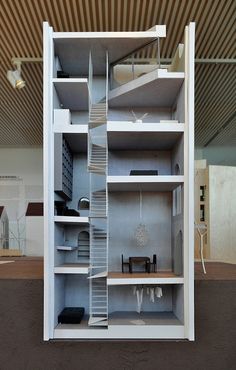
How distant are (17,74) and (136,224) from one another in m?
3.08

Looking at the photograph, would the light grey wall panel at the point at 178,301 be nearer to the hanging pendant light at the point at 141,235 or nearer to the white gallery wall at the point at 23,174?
the hanging pendant light at the point at 141,235

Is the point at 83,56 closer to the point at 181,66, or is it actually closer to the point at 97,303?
the point at 181,66

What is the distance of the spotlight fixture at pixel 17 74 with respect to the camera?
4.56 m

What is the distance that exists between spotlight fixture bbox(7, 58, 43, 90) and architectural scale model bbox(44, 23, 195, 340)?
2.32 metres

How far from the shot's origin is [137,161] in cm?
252

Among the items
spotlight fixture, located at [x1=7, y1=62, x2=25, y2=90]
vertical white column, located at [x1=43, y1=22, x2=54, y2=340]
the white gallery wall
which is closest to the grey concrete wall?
vertical white column, located at [x1=43, y1=22, x2=54, y2=340]

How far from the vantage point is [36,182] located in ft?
31.6

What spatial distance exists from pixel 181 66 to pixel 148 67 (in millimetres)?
905

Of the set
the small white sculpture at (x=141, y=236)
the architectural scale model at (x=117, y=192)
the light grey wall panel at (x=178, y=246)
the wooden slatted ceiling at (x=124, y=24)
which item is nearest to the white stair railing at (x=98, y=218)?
the architectural scale model at (x=117, y=192)

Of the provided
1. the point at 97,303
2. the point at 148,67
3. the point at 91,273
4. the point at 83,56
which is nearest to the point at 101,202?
the point at 91,273

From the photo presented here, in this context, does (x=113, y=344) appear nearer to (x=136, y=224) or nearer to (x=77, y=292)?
(x=77, y=292)

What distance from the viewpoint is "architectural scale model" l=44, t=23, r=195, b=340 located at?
6.50ft

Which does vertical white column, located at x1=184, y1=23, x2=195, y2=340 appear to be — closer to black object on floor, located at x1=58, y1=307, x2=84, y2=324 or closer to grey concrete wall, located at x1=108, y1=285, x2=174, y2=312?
grey concrete wall, located at x1=108, y1=285, x2=174, y2=312

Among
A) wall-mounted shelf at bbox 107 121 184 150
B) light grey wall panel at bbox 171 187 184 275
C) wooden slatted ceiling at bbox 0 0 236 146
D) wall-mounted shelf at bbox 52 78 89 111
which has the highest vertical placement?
wooden slatted ceiling at bbox 0 0 236 146
